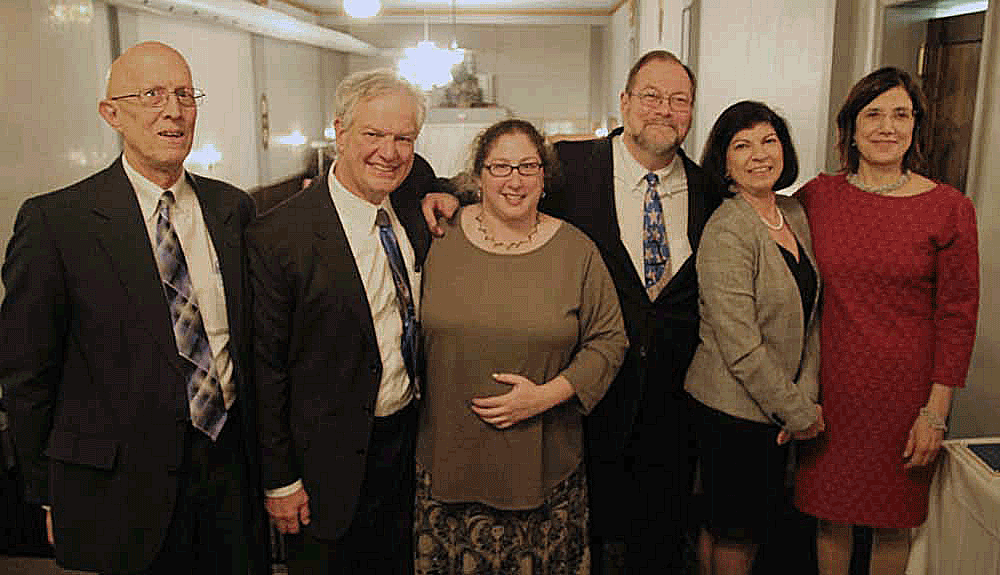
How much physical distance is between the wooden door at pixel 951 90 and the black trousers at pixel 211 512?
2.60m

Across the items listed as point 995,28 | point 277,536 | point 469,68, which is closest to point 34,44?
point 277,536

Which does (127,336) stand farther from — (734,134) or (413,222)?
(734,134)

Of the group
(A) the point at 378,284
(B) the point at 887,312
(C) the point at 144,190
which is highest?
(C) the point at 144,190

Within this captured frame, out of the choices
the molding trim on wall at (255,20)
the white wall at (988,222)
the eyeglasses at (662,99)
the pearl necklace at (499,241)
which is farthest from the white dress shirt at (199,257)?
the molding trim on wall at (255,20)

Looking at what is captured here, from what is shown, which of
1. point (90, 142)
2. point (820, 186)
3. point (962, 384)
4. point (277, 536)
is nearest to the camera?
point (962, 384)

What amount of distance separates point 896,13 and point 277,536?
3.13m

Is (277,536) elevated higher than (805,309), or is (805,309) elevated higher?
(805,309)

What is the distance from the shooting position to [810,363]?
219 cm

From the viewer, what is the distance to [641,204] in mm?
2293

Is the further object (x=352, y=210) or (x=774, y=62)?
(x=774, y=62)

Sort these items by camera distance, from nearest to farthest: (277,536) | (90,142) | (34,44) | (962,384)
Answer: (962,384) < (277,536) < (34,44) < (90,142)

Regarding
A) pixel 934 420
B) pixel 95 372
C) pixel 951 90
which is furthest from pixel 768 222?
pixel 95 372

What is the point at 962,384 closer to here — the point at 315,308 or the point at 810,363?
the point at 810,363

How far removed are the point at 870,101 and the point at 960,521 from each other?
1.13m
